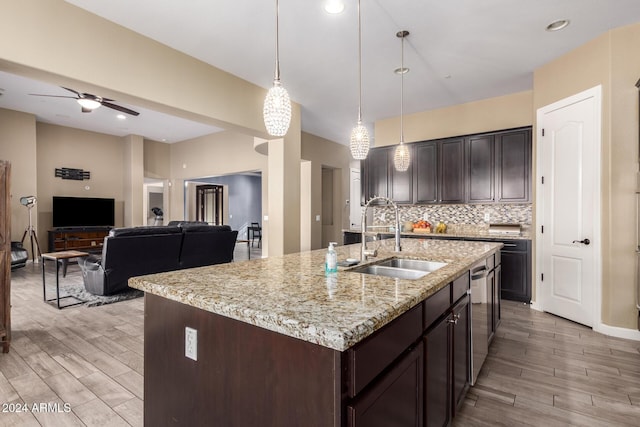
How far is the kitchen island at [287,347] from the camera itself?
0.86 meters

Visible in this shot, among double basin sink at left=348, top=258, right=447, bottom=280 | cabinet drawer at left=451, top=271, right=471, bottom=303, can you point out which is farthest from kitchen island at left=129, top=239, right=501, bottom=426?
double basin sink at left=348, top=258, right=447, bottom=280

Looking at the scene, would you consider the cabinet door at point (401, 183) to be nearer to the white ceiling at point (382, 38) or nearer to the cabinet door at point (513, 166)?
the white ceiling at point (382, 38)

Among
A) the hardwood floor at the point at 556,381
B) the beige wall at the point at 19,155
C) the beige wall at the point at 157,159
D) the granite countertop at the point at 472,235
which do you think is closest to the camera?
the hardwood floor at the point at 556,381

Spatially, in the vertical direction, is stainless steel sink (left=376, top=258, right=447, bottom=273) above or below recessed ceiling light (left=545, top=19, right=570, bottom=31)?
below

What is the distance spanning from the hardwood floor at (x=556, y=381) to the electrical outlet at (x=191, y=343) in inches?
61.9

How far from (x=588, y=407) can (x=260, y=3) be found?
387cm

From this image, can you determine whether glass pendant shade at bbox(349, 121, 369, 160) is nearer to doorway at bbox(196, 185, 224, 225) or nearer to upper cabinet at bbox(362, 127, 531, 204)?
upper cabinet at bbox(362, 127, 531, 204)

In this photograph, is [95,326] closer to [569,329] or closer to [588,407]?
[588,407]

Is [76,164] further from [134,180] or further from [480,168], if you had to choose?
[480,168]

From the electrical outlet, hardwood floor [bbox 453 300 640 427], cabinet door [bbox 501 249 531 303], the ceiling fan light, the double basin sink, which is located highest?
the ceiling fan light

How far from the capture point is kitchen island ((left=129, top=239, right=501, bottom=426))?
864 mm

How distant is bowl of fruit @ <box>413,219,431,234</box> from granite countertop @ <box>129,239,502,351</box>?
3377 millimetres

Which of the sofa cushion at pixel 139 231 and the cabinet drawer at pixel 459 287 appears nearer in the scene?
the cabinet drawer at pixel 459 287

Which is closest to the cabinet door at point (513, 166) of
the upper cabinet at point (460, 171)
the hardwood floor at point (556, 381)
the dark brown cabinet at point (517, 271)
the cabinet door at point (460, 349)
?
the upper cabinet at point (460, 171)
